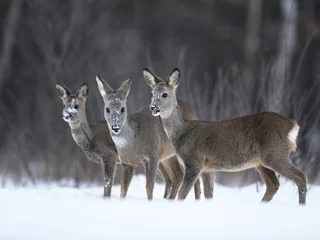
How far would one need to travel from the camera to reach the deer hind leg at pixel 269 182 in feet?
34.6

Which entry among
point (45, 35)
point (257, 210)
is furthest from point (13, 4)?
point (257, 210)

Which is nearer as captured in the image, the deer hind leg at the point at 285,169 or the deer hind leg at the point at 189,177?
the deer hind leg at the point at 285,169

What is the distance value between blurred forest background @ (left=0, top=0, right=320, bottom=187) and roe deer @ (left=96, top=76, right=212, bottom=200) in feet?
7.11

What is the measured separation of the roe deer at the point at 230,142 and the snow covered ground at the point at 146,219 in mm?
615

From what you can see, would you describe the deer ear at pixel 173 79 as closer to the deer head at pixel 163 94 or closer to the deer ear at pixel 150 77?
the deer head at pixel 163 94

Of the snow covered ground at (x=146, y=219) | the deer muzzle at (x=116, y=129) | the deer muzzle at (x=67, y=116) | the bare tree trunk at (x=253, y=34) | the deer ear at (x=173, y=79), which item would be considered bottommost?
the snow covered ground at (x=146, y=219)

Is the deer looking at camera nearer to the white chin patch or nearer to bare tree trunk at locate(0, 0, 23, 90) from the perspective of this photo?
the white chin patch

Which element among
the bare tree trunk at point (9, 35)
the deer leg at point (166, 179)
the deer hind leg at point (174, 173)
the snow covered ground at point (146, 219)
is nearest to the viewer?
the snow covered ground at point (146, 219)

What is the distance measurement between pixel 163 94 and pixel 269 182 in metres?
1.63

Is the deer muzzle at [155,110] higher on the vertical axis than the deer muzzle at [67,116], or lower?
higher

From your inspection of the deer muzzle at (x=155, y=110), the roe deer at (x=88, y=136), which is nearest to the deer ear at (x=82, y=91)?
the roe deer at (x=88, y=136)

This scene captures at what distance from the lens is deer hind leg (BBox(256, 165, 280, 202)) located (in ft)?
34.6

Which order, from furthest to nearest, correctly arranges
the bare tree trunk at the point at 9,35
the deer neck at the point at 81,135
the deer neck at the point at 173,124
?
the bare tree trunk at the point at 9,35
the deer neck at the point at 81,135
the deer neck at the point at 173,124

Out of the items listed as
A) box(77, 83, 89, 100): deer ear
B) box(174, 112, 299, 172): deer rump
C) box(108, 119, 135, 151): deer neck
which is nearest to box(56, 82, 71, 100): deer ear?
box(77, 83, 89, 100): deer ear
